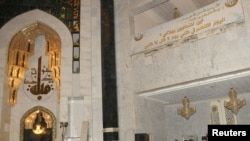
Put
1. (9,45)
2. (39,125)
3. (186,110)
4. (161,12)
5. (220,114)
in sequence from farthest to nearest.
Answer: (161,12) → (39,125) → (9,45) → (186,110) → (220,114)

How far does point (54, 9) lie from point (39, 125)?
3.38 meters

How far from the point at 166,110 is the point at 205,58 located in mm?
2760

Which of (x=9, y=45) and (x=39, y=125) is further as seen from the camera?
(x=39, y=125)

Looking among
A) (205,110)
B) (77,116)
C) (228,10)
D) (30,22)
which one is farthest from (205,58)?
(30,22)

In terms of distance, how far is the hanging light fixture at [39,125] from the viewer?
320 inches

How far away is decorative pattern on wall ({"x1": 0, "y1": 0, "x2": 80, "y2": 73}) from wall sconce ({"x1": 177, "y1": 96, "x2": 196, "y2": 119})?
10.6 feet

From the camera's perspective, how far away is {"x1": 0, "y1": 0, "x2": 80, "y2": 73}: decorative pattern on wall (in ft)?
25.5

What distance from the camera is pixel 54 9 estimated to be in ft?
26.4

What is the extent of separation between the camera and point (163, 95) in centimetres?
714

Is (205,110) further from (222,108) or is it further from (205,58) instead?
(205,58)

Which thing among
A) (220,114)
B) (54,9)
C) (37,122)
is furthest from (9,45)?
(220,114)

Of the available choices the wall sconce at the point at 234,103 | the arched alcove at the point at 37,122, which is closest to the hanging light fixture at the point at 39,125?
the arched alcove at the point at 37,122

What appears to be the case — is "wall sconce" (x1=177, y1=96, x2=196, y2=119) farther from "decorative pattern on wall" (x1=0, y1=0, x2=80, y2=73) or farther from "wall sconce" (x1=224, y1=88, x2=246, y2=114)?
"decorative pattern on wall" (x1=0, y1=0, x2=80, y2=73)

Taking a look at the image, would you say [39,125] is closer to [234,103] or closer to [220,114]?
[220,114]
